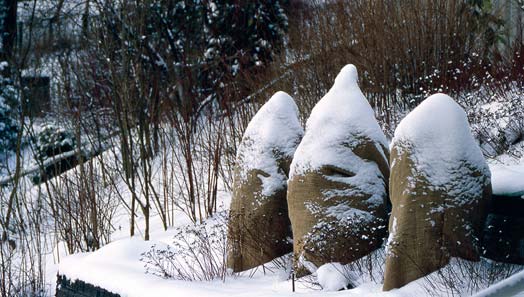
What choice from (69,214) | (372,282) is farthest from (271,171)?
(69,214)

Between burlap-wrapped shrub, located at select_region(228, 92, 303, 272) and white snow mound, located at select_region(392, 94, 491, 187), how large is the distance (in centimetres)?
179

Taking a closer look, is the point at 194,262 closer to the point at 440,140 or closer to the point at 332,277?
the point at 332,277

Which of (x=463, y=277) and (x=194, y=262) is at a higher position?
(x=463, y=277)

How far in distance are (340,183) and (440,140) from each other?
1.04 meters

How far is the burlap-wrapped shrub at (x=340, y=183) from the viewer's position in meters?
6.84

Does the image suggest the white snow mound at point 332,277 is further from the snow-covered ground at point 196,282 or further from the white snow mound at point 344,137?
the white snow mound at point 344,137

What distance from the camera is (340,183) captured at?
6934mm

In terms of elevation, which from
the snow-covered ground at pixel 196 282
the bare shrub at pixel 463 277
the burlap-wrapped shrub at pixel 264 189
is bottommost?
the snow-covered ground at pixel 196 282

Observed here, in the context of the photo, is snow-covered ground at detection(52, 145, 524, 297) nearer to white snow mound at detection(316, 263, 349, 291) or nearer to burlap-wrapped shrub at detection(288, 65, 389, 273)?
white snow mound at detection(316, 263, 349, 291)

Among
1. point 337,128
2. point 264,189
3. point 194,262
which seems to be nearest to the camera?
point 337,128

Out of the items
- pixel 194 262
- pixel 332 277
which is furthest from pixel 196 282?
pixel 332 277

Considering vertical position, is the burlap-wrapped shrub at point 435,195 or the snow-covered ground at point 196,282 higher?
the burlap-wrapped shrub at point 435,195

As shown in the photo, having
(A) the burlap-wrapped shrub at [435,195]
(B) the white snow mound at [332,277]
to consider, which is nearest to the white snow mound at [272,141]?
(B) the white snow mound at [332,277]

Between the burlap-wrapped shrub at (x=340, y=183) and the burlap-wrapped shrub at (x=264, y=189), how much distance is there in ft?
1.70
